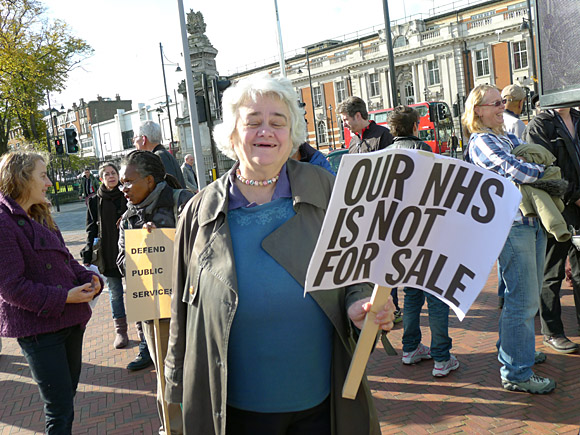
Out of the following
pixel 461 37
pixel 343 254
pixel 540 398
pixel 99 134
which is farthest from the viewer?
pixel 99 134

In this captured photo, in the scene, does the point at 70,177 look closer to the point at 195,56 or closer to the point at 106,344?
the point at 195,56

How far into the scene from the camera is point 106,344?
6117 millimetres

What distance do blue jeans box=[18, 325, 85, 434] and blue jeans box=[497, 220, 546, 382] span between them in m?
2.87

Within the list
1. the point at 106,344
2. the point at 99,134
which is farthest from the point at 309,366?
the point at 99,134

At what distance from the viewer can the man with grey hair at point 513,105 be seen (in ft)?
17.4

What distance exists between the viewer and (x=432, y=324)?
13.8ft

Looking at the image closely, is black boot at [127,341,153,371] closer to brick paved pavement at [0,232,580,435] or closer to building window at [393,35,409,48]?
brick paved pavement at [0,232,580,435]

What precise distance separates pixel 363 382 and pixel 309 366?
0.72ft

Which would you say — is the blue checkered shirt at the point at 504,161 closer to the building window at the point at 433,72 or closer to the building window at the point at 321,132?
the building window at the point at 433,72

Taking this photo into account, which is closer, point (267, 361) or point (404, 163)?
point (404, 163)

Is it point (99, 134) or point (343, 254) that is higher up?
point (99, 134)

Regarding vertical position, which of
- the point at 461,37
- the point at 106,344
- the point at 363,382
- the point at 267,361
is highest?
the point at 461,37

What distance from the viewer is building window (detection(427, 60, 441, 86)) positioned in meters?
54.8

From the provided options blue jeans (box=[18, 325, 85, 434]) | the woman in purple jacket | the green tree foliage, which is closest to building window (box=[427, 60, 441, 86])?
the green tree foliage
